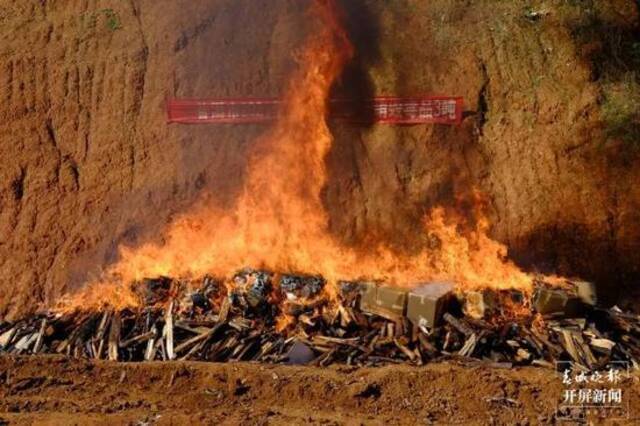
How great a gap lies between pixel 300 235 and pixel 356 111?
418 centimetres

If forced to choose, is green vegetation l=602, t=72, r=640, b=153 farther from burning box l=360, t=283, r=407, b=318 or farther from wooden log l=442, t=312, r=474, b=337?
burning box l=360, t=283, r=407, b=318

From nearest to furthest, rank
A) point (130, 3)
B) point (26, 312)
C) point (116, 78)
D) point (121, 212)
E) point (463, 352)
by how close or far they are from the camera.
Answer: point (463, 352) → point (26, 312) → point (121, 212) → point (116, 78) → point (130, 3)

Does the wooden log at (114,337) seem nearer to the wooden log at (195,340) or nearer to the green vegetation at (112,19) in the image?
the wooden log at (195,340)

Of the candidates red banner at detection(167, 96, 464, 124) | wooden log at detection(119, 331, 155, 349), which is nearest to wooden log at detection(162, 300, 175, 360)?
wooden log at detection(119, 331, 155, 349)

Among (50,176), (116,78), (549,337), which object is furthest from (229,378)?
(116,78)

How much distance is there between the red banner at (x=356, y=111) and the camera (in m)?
16.5

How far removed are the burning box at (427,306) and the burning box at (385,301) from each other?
16 cm

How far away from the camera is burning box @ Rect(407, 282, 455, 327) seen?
11359 millimetres

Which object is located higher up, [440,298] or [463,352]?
[440,298]

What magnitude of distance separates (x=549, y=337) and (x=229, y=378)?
6069mm

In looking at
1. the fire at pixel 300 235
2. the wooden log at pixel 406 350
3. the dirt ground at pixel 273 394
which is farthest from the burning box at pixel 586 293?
the wooden log at pixel 406 350

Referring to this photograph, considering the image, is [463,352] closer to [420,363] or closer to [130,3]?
[420,363]

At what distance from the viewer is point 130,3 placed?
715 inches

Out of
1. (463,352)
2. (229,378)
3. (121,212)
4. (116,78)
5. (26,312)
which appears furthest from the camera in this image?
(116,78)
